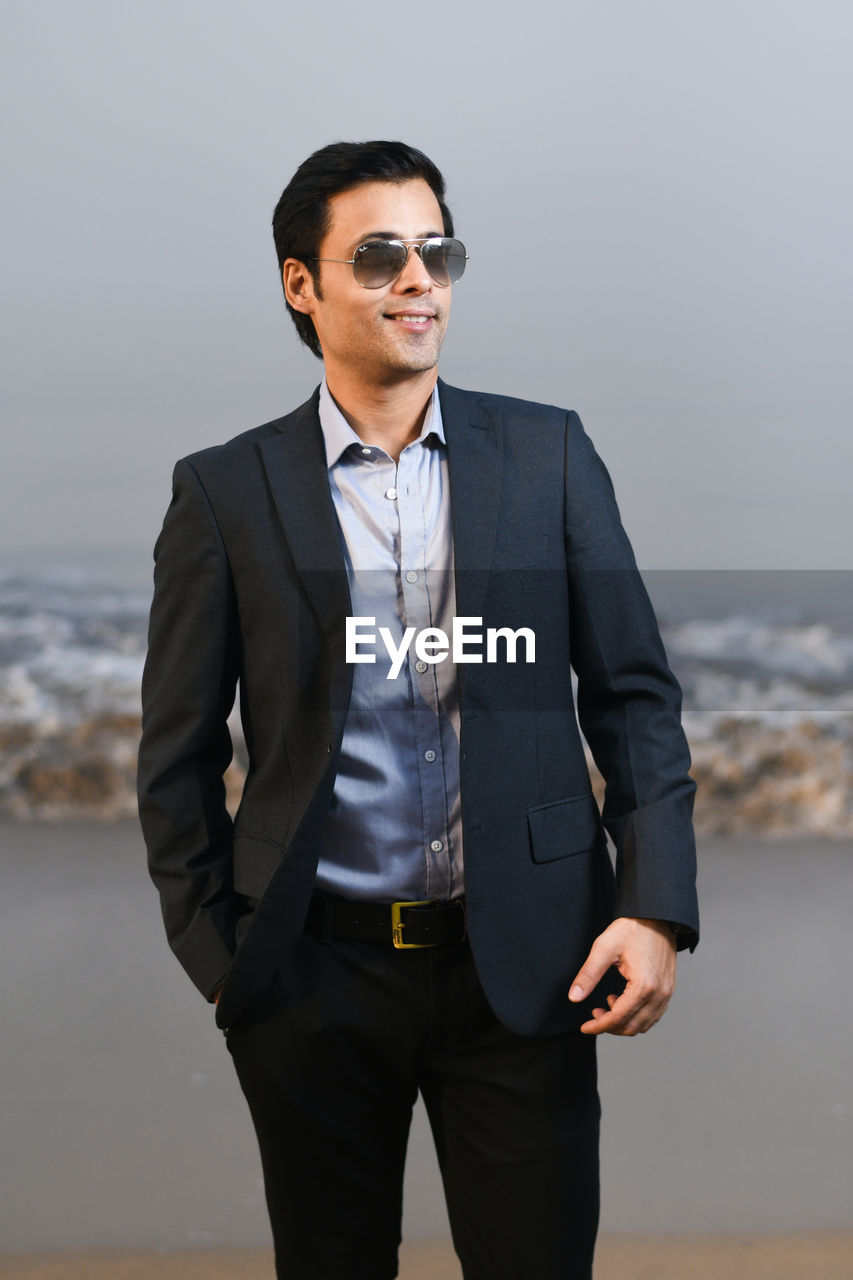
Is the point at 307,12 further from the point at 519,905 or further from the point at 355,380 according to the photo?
the point at 519,905

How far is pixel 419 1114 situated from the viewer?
8.86 feet

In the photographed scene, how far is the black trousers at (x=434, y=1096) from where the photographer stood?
1.53 metres

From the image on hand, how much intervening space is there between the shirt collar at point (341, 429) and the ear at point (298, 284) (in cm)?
13

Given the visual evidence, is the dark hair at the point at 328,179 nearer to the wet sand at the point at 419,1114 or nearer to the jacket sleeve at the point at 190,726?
the jacket sleeve at the point at 190,726

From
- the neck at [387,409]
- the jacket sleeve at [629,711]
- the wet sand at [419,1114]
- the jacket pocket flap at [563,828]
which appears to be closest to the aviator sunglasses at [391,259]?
the neck at [387,409]

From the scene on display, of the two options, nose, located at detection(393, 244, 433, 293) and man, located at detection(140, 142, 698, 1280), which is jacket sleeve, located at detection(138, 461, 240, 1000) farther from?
nose, located at detection(393, 244, 433, 293)

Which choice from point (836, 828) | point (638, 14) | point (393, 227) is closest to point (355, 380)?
point (393, 227)

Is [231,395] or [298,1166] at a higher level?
[231,395]

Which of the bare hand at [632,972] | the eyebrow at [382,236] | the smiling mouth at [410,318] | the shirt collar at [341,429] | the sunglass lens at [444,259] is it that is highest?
the eyebrow at [382,236]

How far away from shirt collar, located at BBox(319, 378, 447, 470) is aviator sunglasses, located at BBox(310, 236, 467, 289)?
0.46ft

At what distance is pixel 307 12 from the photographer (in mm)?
2521

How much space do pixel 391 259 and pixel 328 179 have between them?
136 mm

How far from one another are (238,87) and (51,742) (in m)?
1.34

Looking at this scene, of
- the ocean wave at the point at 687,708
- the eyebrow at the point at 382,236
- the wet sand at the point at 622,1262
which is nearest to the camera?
the eyebrow at the point at 382,236
